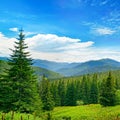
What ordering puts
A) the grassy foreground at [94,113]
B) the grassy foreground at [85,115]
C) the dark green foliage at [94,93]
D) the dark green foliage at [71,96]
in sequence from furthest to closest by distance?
the dark green foliage at [94,93] → the dark green foliage at [71,96] → the grassy foreground at [94,113] → the grassy foreground at [85,115]

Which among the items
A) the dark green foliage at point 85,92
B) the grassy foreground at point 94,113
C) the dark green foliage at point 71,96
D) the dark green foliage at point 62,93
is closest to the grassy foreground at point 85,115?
the grassy foreground at point 94,113

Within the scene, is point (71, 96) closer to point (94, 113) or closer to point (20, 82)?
point (94, 113)

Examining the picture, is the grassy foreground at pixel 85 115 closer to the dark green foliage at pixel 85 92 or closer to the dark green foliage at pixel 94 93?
→ the dark green foliage at pixel 94 93

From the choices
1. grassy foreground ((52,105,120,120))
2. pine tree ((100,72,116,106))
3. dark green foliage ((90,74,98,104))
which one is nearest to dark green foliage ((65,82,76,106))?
dark green foliage ((90,74,98,104))

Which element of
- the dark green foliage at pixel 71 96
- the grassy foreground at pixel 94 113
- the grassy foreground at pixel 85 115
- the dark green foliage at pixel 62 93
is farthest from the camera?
the dark green foliage at pixel 62 93

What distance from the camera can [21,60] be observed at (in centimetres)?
3916

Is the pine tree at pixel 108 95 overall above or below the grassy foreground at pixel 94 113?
above

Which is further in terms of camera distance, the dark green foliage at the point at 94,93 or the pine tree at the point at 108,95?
the dark green foliage at the point at 94,93

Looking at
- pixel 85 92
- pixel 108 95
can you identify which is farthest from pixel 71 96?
pixel 108 95

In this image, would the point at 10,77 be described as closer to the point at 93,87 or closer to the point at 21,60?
the point at 21,60

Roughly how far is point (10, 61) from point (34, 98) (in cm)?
594

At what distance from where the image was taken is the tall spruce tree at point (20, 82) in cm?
3709

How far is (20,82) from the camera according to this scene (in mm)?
38062

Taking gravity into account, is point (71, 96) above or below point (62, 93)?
below
